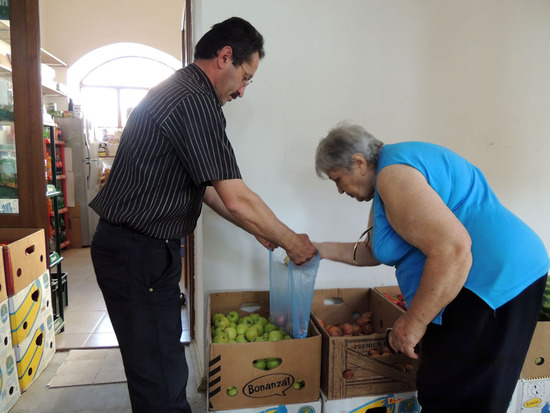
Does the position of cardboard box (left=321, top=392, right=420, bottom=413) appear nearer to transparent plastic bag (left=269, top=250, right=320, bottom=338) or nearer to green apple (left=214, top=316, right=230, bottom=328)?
transparent plastic bag (left=269, top=250, right=320, bottom=338)

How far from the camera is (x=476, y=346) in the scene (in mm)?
1066

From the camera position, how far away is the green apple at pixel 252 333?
5.39 feet

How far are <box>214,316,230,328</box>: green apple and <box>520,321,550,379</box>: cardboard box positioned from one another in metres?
1.25

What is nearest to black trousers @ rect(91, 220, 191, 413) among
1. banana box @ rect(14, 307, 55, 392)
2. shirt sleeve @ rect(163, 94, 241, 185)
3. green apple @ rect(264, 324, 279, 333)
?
shirt sleeve @ rect(163, 94, 241, 185)

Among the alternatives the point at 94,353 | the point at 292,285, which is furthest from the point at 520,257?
the point at 94,353

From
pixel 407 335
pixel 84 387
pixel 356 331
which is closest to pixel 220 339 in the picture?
pixel 356 331

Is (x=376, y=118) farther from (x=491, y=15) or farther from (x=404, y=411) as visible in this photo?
(x=404, y=411)

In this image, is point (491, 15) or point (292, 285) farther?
point (491, 15)

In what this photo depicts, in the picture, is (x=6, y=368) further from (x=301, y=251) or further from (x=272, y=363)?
(x=301, y=251)

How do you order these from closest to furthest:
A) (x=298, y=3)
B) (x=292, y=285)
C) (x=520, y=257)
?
(x=520, y=257) → (x=292, y=285) → (x=298, y=3)

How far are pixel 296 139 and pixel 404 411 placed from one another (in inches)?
50.5

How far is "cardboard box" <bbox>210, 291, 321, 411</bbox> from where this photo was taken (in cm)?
143

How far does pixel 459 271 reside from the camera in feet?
3.25

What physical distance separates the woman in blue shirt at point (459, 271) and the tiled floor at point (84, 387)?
4.14ft
